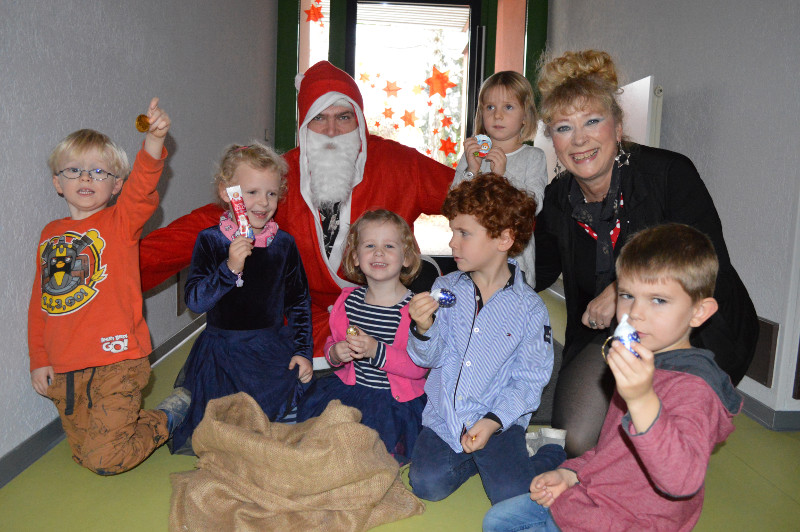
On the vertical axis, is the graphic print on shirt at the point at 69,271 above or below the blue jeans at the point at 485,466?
above

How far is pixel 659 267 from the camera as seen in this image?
147cm

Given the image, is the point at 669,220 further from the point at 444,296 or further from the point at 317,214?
the point at 317,214

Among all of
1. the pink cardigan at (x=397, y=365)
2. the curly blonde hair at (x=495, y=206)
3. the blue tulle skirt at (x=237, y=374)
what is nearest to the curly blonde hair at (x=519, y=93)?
the curly blonde hair at (x=495, y=206)

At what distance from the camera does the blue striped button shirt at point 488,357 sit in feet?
6.93

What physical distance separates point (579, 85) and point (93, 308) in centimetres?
196

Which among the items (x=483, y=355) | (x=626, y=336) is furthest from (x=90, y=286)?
(x=626, y=336)

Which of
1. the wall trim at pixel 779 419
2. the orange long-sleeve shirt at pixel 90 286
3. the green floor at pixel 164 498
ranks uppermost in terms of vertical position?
the orange long-sleeve shirt at pixel 90 286

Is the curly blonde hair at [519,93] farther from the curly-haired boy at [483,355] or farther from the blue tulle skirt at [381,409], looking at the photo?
the blue tulle skirt at [381,409]

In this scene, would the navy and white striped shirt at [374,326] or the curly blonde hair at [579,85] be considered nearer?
the curly blonde hair at [579,85]

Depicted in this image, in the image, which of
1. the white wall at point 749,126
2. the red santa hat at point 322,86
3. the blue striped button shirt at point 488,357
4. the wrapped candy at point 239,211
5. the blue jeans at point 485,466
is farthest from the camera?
the red santa hat at point 322,86

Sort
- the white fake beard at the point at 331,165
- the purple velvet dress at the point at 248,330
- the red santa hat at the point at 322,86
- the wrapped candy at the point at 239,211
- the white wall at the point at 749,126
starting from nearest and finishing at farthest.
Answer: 1. the wrapped candy at the point at 239,211
2. the purple velvet dress at the point at 248,330
3. the white wall at the point at 749,126
4. the white fake beard at the point at 331,165
5. the red santa hat at the point at 322,86

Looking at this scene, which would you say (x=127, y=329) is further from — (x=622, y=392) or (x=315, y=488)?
(x=622, y=392)

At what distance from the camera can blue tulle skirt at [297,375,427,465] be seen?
7.72ft

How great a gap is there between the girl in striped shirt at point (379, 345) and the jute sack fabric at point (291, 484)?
0.37m
